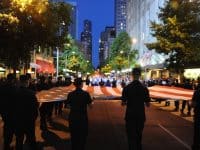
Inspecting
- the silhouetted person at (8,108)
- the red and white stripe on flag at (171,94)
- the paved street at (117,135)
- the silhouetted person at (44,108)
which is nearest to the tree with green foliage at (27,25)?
the silhouetted person at (44,108)

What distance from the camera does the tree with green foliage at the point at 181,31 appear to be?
48.4 metres

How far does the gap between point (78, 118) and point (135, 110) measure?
1314 mm

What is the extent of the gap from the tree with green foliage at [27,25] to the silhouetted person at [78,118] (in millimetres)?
14654

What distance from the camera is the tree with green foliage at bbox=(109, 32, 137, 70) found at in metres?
134

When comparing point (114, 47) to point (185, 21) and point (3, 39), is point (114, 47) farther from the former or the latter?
point (3, 39)

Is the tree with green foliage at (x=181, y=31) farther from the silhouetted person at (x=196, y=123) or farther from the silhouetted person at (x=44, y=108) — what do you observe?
the silhouetted person at (x=196, y=123)

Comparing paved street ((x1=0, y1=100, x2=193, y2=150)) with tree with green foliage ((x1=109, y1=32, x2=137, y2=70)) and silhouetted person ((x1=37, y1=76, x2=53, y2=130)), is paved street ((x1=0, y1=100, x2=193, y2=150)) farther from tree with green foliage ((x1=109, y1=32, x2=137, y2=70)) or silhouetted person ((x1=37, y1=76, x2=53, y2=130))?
tree with green foliage ((x1=109, y1=32, x2=137, y2=70))

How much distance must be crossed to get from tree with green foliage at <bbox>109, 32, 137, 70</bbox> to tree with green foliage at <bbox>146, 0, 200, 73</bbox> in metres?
82.7

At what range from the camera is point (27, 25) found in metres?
28.0

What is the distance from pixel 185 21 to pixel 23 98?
37452 millimetres

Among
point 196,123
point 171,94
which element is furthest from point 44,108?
point 196,123

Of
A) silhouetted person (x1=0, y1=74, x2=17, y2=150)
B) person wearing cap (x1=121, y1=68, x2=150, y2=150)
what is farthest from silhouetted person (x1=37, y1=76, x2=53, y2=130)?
person wearing cap (x1=121, y1=68, x2=150, y2=150)

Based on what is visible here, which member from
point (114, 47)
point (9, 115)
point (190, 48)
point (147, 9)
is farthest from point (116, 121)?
point (114, 47)

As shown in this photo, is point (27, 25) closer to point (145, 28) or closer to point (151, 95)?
point (151, 95)
